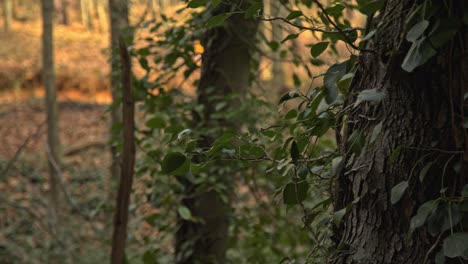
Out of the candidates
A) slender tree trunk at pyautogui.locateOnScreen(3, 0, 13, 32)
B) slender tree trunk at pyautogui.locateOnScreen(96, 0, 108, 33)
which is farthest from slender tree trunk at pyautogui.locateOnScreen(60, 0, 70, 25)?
slender tree trunk at pyautogui.locateOnScreen(3, 0, 13, 32)

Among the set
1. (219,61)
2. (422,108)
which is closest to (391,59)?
(422,108)

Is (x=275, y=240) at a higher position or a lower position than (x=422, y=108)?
lower

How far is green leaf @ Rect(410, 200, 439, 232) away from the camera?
1.19 metres

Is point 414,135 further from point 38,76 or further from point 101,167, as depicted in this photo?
point 38,76

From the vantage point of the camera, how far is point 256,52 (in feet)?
13.0

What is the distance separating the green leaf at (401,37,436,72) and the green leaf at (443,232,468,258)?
1.11 ft

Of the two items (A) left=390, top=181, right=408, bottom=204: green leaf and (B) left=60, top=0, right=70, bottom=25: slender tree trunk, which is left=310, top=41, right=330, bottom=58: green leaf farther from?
(B) left=60, top=0, right=70, bottom=25: slender tree trunk

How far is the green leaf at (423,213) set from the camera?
119 centimetres

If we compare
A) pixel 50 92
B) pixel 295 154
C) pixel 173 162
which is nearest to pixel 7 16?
pixel 50 92

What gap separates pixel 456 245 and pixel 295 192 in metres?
0.44

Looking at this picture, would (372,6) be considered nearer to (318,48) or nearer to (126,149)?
(318,48)

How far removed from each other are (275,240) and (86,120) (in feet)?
48.9

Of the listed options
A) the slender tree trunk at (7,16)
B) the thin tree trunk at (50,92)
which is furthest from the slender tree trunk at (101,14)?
the thin tree trunk at (50,92)

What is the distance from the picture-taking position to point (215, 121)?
3699 millimetres
